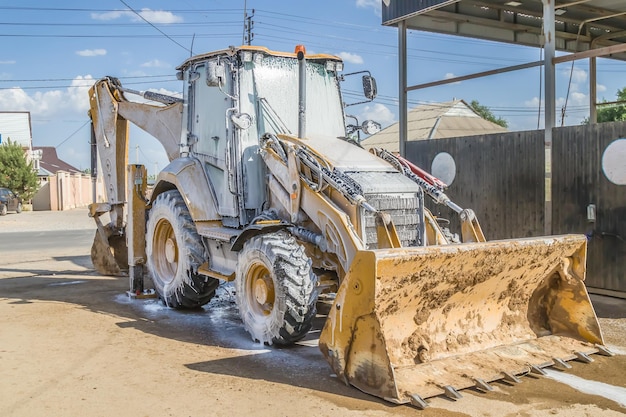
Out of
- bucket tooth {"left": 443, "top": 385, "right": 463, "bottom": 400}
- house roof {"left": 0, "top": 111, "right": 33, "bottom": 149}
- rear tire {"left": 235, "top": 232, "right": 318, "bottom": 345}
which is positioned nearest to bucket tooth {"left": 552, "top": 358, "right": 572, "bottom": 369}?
bucket tooth {"left": 443, "top": 385, "right": 463, "bottom": 400}

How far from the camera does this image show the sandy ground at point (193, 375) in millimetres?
4949

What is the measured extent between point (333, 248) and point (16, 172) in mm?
37582

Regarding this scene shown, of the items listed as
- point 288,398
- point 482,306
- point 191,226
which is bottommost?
point 288,398

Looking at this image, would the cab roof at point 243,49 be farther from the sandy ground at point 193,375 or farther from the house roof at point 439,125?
the house roof at point 439,125

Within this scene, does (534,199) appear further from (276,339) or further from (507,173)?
(276,339)

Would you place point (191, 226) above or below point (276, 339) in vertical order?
above

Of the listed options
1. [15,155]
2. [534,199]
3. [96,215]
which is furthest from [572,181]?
[15,155]

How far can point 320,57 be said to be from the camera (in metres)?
8.35

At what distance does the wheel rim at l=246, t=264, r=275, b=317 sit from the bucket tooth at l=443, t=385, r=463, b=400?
86.4 inches

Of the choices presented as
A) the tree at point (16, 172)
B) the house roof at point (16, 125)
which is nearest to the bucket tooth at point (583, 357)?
the tree at point (16, 172)

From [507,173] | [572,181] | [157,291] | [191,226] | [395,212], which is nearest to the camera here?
[395,212]

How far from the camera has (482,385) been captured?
5.30m

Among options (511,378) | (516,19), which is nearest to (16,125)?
(516,19)

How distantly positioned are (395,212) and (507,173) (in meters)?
4.56
